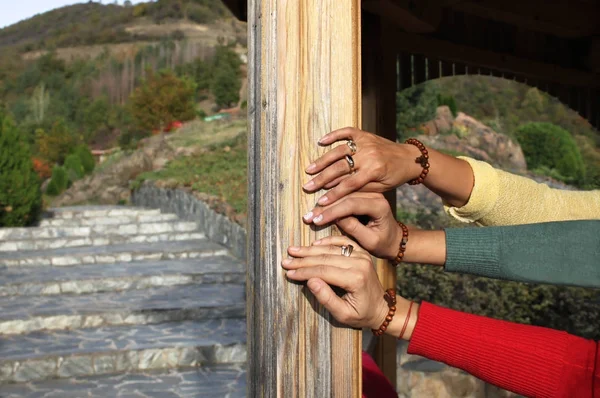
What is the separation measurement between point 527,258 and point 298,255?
405 mm

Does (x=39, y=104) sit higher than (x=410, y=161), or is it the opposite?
(x=39, y=104)

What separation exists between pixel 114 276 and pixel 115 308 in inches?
48.0

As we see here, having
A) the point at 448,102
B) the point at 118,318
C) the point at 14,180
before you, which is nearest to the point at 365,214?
the point at 118,318

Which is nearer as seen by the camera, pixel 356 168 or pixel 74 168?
pixel 356 168

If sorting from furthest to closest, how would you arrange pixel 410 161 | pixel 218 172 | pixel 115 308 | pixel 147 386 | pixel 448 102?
pixel 448 102 < pixel 218 172 < pixel 115 308 < pixel 147 386 < pixel 410 161

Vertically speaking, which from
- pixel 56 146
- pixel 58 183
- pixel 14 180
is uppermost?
pixel 56 146

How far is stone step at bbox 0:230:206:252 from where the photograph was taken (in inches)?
376

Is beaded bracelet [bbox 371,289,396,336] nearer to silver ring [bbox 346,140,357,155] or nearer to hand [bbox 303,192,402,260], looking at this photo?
hand [bbox 303,192,402,260]

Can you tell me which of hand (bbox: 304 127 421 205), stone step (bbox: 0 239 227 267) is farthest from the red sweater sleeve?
stone step (bbox: 0 239 227 267)

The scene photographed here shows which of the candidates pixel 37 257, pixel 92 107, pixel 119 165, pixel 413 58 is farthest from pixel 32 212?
pixel 92 107

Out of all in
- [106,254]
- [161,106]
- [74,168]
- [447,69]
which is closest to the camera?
[447,69]

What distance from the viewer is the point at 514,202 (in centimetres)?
167

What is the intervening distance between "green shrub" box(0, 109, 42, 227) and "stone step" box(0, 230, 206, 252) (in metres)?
0.94

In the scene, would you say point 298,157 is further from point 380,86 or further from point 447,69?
point 447,69
